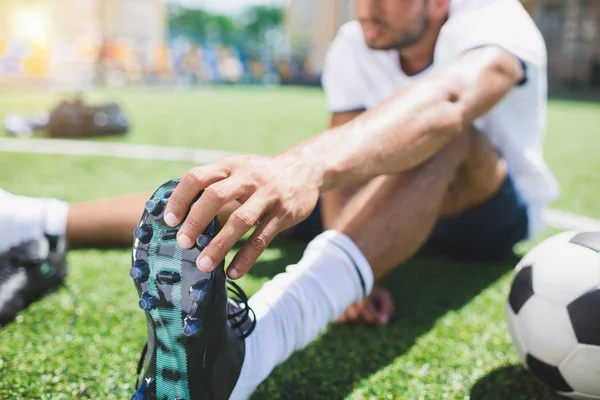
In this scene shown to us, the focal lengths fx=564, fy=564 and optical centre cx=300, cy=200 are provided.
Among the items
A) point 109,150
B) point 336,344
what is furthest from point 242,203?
point 109,150

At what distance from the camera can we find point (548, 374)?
1287 mm

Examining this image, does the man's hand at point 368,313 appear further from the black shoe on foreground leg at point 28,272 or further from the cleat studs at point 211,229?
the black shoe on foreground leg at point 28,272

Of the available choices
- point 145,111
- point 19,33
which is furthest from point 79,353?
point 19,33

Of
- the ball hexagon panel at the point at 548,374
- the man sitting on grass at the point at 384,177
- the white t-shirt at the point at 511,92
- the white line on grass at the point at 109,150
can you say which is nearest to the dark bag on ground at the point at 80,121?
the white line on grass at the point at 109,150

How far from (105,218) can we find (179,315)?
1278 mm

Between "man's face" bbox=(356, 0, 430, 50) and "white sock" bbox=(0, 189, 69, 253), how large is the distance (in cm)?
123

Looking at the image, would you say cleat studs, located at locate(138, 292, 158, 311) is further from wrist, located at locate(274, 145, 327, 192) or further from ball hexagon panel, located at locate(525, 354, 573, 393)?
ball hexagon panel, located at locate(525, 354, 573, 393)

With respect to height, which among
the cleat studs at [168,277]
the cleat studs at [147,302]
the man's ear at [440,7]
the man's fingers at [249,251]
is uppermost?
the man's ear at [440,7]

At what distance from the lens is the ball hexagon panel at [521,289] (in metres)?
1.38

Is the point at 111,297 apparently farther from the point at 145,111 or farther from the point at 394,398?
the point at 145,111

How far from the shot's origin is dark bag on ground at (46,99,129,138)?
6.20m

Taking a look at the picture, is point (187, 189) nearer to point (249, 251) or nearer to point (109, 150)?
point (249, 251)

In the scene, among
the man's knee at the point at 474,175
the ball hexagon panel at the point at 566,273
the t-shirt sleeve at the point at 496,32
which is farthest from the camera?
the man's knee at the point at 474,175

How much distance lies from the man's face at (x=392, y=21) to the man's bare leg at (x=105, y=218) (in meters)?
1.01
